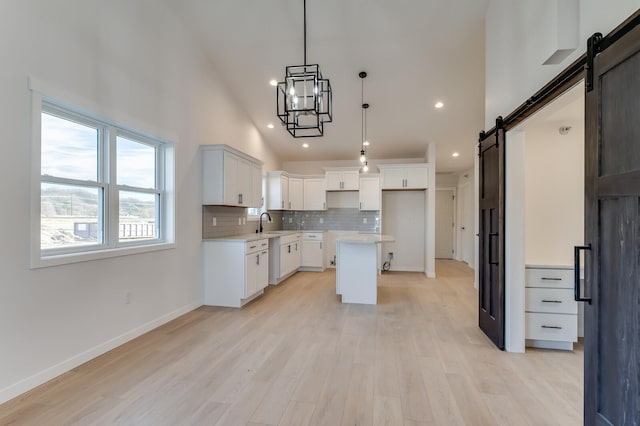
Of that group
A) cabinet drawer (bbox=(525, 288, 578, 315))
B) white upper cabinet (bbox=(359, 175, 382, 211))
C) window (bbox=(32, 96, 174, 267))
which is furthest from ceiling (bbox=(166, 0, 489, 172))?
cabinet drawer (bbox=(525, 288, 578, 315))

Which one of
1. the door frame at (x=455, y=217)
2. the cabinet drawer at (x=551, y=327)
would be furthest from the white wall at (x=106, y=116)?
the door frame at (x=455, y=217)

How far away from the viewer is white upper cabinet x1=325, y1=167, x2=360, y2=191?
22.6 ft

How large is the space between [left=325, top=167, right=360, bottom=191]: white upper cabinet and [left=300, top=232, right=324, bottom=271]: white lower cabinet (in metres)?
1.17

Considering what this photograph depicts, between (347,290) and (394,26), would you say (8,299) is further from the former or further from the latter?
(394,26)

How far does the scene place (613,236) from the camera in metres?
1.41

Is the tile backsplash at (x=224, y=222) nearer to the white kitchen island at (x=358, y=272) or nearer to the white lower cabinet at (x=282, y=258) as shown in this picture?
the white lower cabinet at (x=282, y=258)

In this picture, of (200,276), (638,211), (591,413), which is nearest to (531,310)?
(591,413)

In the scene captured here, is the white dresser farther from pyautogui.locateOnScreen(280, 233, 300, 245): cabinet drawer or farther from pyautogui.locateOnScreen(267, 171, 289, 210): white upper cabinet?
pyautogui.locateOnScreen(267, 171, 289, 210): white upper cabinet

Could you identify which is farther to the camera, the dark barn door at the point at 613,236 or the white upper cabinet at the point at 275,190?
the white upper cabinet at the point at 275,190

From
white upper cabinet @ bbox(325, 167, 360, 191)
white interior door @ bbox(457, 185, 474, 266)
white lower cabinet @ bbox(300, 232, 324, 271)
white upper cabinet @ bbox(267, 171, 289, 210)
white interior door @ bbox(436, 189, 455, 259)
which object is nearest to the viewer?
white upper cabinet @ bbox(267, 171, 289, 210)

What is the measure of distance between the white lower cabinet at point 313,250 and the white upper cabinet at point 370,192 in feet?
4.00

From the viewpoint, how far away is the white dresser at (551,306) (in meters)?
2.85

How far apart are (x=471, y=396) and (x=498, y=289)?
1162 millimetres

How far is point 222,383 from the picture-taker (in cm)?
228
